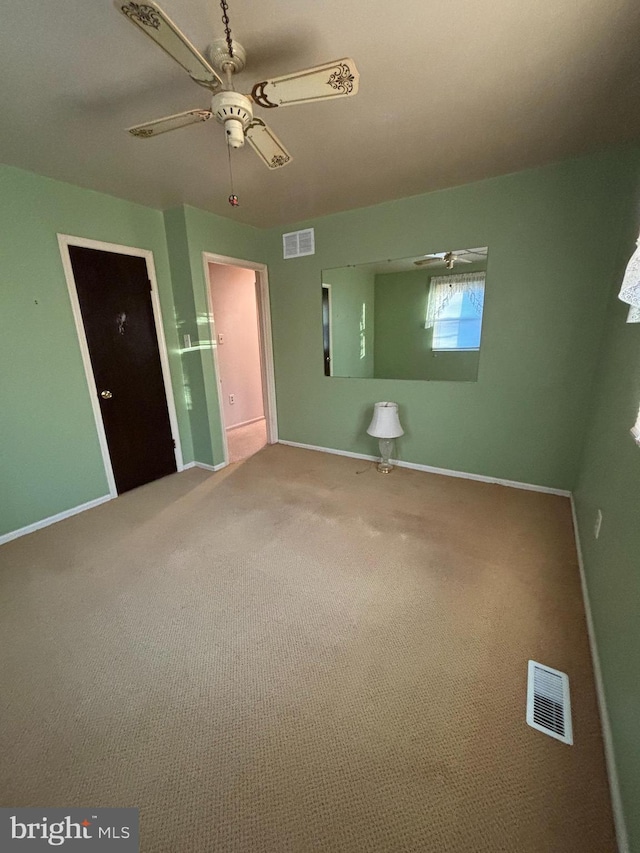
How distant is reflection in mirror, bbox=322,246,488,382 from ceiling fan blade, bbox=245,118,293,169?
166cm

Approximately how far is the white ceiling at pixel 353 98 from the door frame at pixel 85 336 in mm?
436

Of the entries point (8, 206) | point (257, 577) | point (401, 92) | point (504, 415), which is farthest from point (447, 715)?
point (8, 206)

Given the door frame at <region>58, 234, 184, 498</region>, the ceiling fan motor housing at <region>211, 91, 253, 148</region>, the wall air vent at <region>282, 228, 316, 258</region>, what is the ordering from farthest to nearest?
the wall air vent at <region>282, 228, 316, 258</region>
the door frame at <region>58, 234, 184, 498</region>
the ceiling fan motor housing at <region>211, 91, 253, 148</region>

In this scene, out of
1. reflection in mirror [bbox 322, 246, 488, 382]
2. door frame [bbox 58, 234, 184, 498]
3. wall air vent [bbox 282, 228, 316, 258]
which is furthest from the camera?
wall air vent [bbox 282, 228, 316, 258]

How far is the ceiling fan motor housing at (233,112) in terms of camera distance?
130cm

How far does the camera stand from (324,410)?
3869mm

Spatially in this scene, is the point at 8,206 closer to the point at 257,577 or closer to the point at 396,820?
the point at 257,577

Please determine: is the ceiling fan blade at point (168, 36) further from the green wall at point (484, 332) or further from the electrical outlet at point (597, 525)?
the electrical outlet at point (597, 525)

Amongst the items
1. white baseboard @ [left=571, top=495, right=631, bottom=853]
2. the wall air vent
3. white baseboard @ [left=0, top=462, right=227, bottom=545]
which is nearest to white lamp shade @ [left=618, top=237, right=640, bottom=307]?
white baseboard @ [left=571, top=495, right=631, bottom=853]

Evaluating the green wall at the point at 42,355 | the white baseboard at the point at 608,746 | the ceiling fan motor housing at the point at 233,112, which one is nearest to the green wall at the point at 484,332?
the green wall at the point at 42,355

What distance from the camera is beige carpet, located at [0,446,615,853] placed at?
98 cm

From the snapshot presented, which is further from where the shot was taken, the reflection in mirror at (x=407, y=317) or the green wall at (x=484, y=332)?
the reflection in mirror at (x=407, y=317)

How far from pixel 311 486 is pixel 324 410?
1.10 metres

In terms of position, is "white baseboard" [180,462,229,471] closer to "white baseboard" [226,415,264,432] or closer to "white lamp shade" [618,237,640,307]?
"white baseboard" [226,415,264,432]
